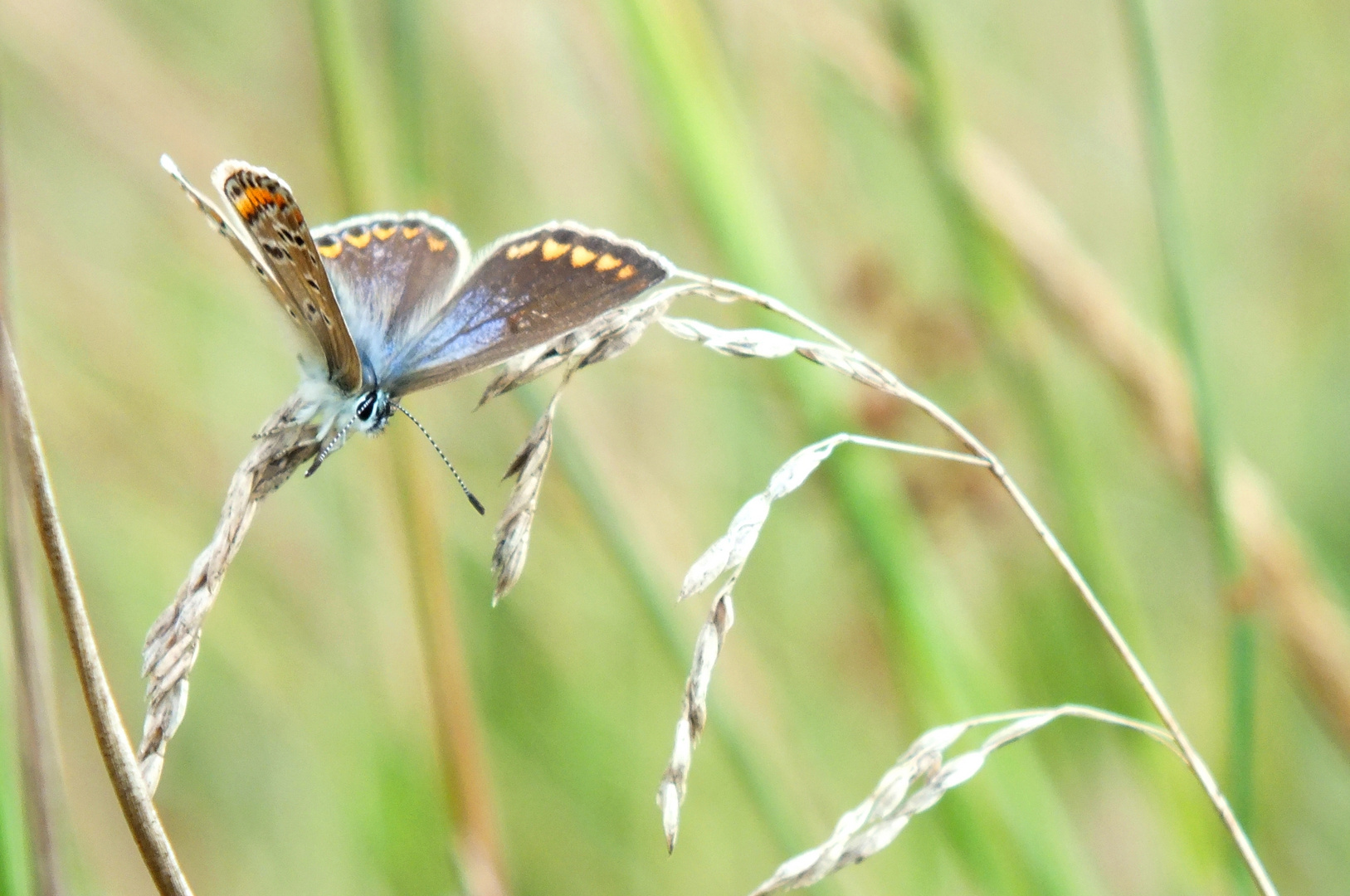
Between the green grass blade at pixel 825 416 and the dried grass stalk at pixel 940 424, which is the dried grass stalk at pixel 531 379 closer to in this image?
the dried grass stalk at pixel 940 424

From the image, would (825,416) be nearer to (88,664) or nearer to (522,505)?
(522,505)

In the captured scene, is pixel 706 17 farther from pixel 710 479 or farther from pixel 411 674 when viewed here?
pixel 411 674

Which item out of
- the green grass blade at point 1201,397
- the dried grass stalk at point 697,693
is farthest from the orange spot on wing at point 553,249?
the green grass blade at point 1201,397

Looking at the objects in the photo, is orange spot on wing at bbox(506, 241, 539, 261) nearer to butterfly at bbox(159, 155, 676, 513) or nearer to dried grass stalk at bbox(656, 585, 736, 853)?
butterfly at bbox(159, 155, 676, 513)

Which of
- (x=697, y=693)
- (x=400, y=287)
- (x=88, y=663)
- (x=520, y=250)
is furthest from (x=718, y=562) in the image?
(x=400, y=287)

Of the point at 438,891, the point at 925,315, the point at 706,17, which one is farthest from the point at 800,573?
the point at 706,17
